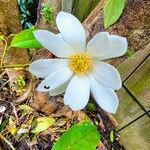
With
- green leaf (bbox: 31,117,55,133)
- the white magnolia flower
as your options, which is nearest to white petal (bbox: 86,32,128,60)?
the white magnolia flower

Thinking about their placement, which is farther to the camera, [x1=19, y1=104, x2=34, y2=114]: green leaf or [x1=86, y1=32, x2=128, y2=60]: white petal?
[x1=19, y1=104, x2=34, y2=114]: green leaf

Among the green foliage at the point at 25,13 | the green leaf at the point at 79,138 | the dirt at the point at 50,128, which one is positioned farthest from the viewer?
the green foliage at the point at 25,13

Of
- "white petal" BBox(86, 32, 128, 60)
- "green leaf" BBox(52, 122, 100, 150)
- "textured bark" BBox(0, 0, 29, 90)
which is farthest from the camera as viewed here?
"textured bark" BBox(0, 0, 29, 90)

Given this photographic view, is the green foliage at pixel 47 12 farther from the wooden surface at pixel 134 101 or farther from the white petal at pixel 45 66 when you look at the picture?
the white petal at pixel 45 66

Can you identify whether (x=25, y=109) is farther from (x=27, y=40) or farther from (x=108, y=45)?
(x=108, y=45)

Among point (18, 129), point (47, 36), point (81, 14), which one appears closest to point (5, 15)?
point (81, 14)

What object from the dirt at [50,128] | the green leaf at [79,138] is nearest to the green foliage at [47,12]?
the dirt at [50,128]

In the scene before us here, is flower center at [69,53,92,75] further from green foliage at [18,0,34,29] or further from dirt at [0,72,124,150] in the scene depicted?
green foliage at [18,0,34,29]

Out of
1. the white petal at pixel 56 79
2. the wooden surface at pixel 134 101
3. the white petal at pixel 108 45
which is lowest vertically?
the wooden surface at pixel 134 101
